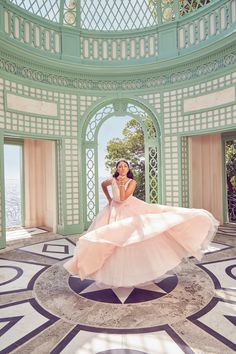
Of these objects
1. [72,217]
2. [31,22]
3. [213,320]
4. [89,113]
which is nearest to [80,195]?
[72,217]

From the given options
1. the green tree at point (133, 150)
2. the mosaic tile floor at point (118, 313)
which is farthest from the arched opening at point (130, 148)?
the mosaic tile floor at point (118, 313)

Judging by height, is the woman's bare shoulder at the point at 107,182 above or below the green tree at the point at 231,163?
below

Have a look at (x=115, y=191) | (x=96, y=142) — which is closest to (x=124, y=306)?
(x=115, y=191)

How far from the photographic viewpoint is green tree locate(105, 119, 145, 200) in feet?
36.8

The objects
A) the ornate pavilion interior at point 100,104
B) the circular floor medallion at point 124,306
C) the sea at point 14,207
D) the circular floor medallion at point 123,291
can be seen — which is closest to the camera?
the circular floor medallion at point 124,306

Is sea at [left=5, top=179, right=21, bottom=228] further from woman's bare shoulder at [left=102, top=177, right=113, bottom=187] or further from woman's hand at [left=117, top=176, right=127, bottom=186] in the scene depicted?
woman's hand at [left=117, top=176, right=127, bottom=186]

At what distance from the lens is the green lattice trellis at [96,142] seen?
7.21 m

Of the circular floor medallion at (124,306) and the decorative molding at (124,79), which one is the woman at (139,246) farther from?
the decorative molding at (124,79)

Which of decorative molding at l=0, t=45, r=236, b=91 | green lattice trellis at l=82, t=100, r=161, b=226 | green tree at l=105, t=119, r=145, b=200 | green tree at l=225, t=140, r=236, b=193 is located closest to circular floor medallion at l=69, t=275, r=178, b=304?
green lattice trellis at l=82, t=100, r=161, b=226

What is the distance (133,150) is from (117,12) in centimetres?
551

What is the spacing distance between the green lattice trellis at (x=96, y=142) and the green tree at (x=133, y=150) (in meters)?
3.77

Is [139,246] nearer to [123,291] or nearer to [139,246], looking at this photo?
[139,246]

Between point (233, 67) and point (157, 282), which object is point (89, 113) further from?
point (157, 282)

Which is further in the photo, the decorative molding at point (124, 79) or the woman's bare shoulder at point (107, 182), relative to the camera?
the decorative molding at point (124, 79)
